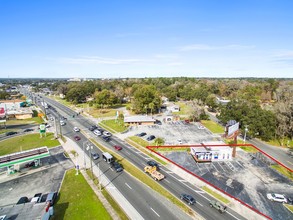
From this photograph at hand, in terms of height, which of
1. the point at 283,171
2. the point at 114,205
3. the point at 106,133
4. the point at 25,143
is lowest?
the point at 283,171

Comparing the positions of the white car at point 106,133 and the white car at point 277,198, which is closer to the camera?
the white car at point 277,198

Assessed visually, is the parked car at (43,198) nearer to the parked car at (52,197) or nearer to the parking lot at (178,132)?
the parked car at (52,197)

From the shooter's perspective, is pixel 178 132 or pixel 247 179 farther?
pixel 178 132

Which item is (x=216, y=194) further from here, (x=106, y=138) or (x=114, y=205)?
(x=106, y=138)

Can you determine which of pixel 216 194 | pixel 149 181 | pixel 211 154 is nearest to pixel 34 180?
pixel 149 181

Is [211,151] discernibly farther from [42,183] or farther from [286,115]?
[42,183]

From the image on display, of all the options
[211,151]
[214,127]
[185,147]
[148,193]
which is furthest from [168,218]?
[214,127]

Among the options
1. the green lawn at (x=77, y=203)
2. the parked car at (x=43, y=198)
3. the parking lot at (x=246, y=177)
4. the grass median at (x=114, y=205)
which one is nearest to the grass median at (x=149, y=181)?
the grass median at (x=114, y=205)
